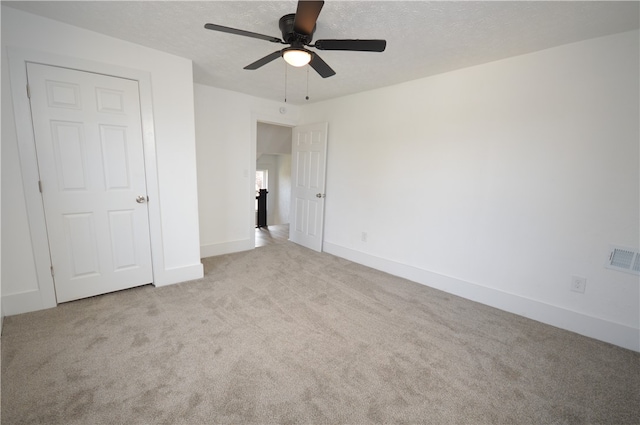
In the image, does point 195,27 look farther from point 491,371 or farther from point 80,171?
point 491,371

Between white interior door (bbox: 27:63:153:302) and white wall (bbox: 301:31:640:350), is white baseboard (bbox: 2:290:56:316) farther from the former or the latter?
white wall (bbox: 301:31:640:350)

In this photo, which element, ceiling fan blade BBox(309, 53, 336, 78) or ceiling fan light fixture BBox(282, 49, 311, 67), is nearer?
ceiling fan light fixture BBox(282, 49, 311, 67)

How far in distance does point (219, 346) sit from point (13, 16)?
2.97 m

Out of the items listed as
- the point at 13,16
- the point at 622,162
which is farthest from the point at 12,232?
the point at 622,162

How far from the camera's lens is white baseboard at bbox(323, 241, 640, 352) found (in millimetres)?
2139

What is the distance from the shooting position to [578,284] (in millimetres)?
2283

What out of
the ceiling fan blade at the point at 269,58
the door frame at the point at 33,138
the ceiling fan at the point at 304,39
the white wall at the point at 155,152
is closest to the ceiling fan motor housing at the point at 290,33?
the ceiling fan at the point at 304,39

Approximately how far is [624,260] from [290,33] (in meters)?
Answer: 3.14

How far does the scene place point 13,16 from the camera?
2.00m

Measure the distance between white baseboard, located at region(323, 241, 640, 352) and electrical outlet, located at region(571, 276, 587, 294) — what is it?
0.68 feet

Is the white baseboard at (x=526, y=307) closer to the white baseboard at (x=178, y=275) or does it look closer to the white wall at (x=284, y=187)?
the white baseboard at (x=178, y=275)

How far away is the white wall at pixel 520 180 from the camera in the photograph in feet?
6.86

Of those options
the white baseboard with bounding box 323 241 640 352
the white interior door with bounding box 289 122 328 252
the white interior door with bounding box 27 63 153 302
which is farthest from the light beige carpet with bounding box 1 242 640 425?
the white interior door with bounding box 289 122 328 252

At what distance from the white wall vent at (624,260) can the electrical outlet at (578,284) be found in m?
0.21
